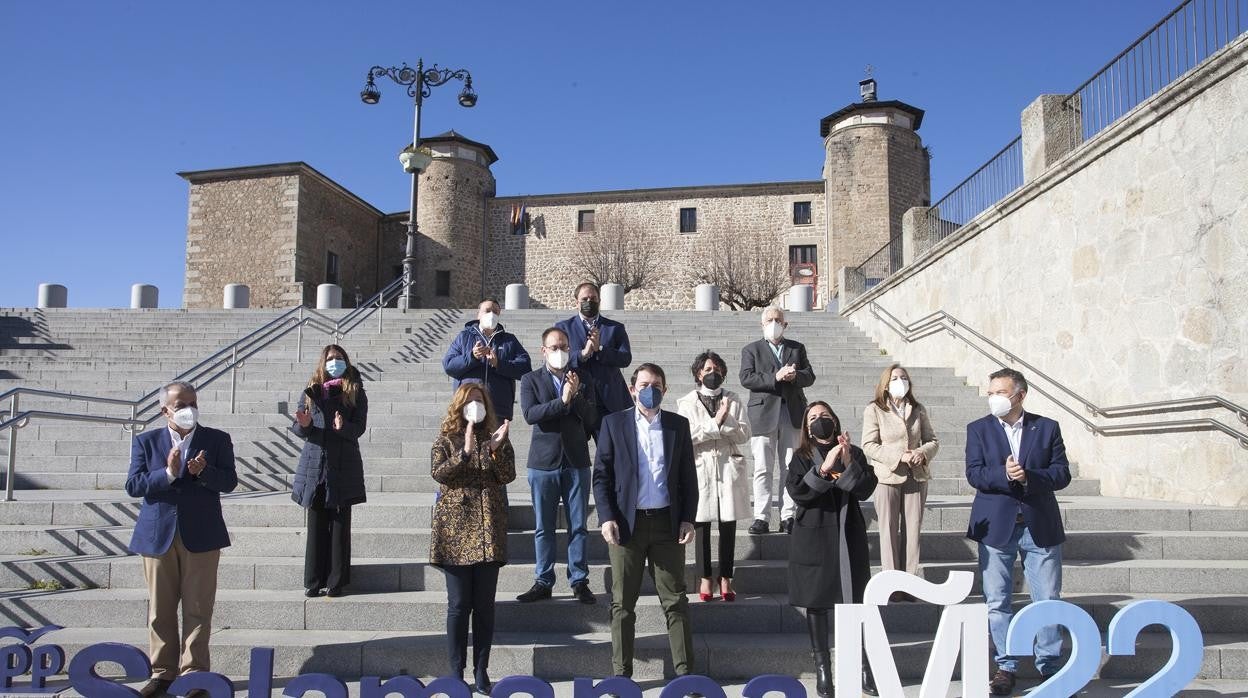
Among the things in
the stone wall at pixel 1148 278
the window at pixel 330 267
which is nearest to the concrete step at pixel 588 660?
the stone wall at pixel 1148 278

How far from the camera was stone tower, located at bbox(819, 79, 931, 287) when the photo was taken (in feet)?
110

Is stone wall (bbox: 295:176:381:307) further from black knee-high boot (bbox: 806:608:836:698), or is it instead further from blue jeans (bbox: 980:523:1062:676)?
blue jeans (bbox: 980:523:1062:676)

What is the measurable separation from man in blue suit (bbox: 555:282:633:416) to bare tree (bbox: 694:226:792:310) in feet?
98.8

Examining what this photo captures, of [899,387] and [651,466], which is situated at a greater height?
[899,387]

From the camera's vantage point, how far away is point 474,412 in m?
4.46

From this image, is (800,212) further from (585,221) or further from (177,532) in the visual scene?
(177,532)

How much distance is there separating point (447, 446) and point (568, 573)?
123 cm

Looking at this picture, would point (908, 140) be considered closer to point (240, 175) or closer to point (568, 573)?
point (240, 175)

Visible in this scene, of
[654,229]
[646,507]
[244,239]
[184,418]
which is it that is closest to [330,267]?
[244,239]

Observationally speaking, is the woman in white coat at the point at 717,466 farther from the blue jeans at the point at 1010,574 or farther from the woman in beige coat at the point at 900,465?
the blue jeans at the point at 1010,574

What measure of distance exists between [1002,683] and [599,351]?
10.1 ft

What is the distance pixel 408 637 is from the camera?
4.80 meters

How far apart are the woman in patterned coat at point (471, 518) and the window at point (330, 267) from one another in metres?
33.4

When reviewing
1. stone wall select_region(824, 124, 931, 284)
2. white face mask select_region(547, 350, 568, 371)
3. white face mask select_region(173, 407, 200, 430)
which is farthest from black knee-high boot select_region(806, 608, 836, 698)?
stone wall select_region(824, 124, 931, 284)
